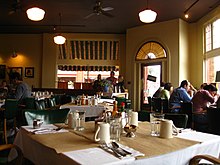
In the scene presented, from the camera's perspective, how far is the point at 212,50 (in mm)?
8078

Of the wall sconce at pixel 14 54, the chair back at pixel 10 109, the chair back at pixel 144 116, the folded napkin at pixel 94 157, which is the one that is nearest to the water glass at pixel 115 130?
the folded napkin at pixel 94 157

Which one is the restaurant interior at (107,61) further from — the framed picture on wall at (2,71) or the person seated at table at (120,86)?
the person seated at table at (120,86)

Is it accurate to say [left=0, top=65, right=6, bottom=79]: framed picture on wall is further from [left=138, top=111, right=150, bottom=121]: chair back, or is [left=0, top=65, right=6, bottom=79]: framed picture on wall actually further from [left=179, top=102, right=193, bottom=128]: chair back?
[left=138, top=111, right=150, bottom=121]: chair back

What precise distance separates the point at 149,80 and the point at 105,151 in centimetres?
877

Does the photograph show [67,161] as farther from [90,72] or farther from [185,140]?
[90,72]

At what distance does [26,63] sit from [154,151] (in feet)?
35.7

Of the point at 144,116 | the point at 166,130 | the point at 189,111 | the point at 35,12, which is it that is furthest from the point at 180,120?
the point at 35,12

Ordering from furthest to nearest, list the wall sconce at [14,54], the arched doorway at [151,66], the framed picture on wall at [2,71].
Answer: the framed picture on wall at [2,71]
the wall sconce at [14,54]
the arched doorway at [151,66]

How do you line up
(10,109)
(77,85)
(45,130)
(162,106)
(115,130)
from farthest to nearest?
(77,85) < (162,106) < (10,109) < (45,130) < (115,130)

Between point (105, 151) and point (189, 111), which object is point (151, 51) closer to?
point (189, 111)

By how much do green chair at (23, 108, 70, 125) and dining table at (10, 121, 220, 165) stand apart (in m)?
0.37

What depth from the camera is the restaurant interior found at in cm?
173

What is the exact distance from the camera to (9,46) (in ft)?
37.8

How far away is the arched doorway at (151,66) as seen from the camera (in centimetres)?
941
